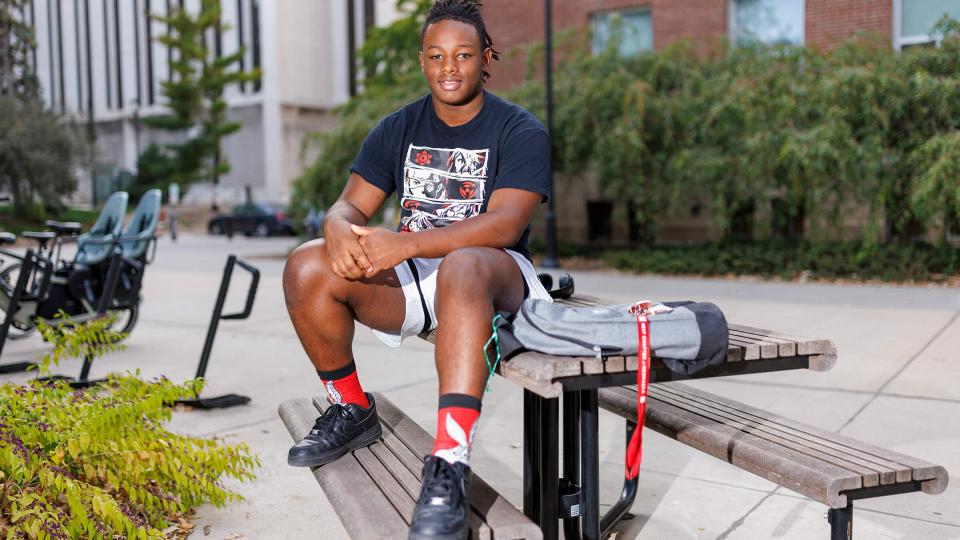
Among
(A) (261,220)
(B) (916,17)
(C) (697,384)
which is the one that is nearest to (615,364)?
(C) (697,384)

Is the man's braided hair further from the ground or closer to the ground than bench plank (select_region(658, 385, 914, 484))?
further from the ground

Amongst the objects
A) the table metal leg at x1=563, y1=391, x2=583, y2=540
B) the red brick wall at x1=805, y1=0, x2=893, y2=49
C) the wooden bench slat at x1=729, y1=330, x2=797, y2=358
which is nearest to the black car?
the red brick wall at x1=805, y1=0, x2=893, y2=49

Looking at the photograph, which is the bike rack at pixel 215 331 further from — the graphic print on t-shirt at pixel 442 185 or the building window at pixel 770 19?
the building window at pixel 770 19

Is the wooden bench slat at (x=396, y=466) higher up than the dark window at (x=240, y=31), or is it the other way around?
the dark window at (x=240, y=31)

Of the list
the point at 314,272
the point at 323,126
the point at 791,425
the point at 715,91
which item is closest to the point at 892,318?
the point at 715,91

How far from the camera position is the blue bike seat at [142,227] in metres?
8.08

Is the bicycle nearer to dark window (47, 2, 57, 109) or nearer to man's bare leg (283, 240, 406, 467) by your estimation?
man's bare leg (283, 240, 406, 467)

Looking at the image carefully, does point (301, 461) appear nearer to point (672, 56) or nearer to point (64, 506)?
point (64, 506)

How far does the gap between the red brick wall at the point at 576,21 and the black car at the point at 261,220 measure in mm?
16103

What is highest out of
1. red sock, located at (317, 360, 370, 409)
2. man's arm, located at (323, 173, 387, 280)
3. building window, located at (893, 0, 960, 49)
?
building window, located at (893, 0, 960, 49)

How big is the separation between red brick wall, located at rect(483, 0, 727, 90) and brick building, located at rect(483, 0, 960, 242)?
0.02 m

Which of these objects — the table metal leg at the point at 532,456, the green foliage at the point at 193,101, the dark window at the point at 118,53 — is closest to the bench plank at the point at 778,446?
the table metal leg at the point at 532,456

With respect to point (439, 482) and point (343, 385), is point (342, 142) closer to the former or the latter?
point (343, 385)

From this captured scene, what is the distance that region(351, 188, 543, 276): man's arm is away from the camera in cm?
253
